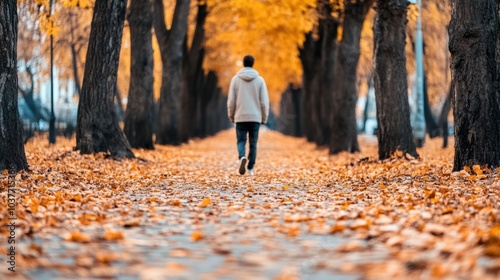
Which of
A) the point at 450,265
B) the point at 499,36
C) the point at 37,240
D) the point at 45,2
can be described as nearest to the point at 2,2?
the point at 45,2

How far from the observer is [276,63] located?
39.3 meters

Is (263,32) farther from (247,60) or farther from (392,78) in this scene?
(247,60)

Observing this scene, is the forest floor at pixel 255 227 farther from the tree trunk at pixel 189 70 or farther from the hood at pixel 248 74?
the tree trunk at pixel 189 70

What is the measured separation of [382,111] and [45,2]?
729 centimetres

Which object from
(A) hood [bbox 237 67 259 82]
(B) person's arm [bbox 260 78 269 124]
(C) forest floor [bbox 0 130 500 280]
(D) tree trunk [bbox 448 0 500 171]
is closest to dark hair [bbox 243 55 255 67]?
(A) hood [bbox 237 67 259 82]

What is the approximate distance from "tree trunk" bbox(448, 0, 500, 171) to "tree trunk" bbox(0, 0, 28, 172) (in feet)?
22.0

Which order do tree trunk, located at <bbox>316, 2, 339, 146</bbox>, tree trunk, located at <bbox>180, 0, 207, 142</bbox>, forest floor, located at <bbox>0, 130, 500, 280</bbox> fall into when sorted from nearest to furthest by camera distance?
forest floor, located at <bbox>0, 130, 500, 280</bbox>
tree trunk, located at <bbox>316, 2, 339, 146</bbox>
tree trunk, located at <bbox>180, 0, 207, 142</bbox>

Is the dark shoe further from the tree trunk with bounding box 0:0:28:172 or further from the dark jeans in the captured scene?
the tree trunk with bounding box 0:0:28:172

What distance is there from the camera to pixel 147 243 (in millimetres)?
6562

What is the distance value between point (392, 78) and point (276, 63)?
2180 centimetres

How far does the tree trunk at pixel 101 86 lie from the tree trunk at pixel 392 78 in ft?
17.9

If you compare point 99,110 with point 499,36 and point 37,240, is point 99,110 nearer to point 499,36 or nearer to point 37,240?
point 499,36

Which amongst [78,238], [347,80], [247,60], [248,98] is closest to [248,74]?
[247,60]

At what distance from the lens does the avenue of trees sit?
42.5ft
